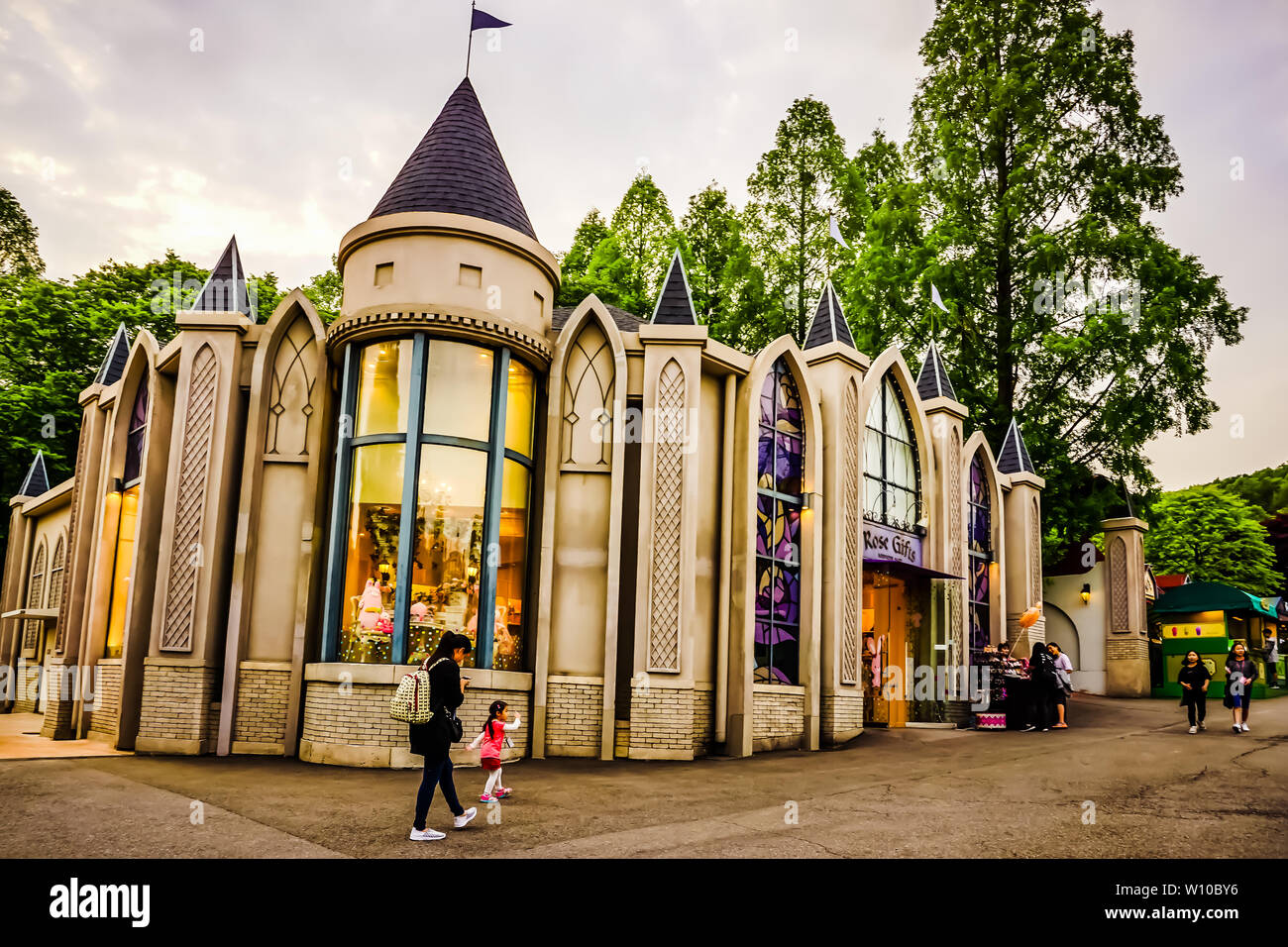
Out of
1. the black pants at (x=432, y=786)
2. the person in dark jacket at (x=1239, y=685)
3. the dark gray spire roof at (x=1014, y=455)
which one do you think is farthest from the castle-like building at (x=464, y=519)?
the dark gray spire roof at (x=1014, y=455)

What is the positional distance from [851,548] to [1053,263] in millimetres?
11737

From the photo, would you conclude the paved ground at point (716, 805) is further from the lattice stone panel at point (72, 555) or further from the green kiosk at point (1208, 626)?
the green kiosk at point (1208, 626)

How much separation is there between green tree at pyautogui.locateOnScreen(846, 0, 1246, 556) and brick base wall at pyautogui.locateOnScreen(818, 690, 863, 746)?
11.1 meters

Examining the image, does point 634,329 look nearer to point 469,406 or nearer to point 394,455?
point 469,406

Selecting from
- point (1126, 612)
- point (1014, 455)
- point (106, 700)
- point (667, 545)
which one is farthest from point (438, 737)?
point (1126, 612)

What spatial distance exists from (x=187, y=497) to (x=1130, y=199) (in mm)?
23249

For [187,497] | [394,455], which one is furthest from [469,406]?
[187,497]

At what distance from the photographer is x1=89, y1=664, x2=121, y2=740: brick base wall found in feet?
48.4

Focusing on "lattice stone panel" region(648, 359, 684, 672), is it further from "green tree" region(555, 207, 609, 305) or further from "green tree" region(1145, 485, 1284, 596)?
"green tree" region(1145, 485, 1284, 596)

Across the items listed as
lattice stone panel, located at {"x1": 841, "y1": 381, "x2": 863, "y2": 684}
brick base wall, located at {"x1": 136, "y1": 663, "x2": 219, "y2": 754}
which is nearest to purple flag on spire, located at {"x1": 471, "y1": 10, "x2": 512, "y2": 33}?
lattice stone panel, located at {"x1": 841, "y1": 381, "x2": 863, "y2": 684}

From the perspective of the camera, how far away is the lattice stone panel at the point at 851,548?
658 inches

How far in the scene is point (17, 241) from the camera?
35.2 m

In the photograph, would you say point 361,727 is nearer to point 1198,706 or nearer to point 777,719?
point 777,719
